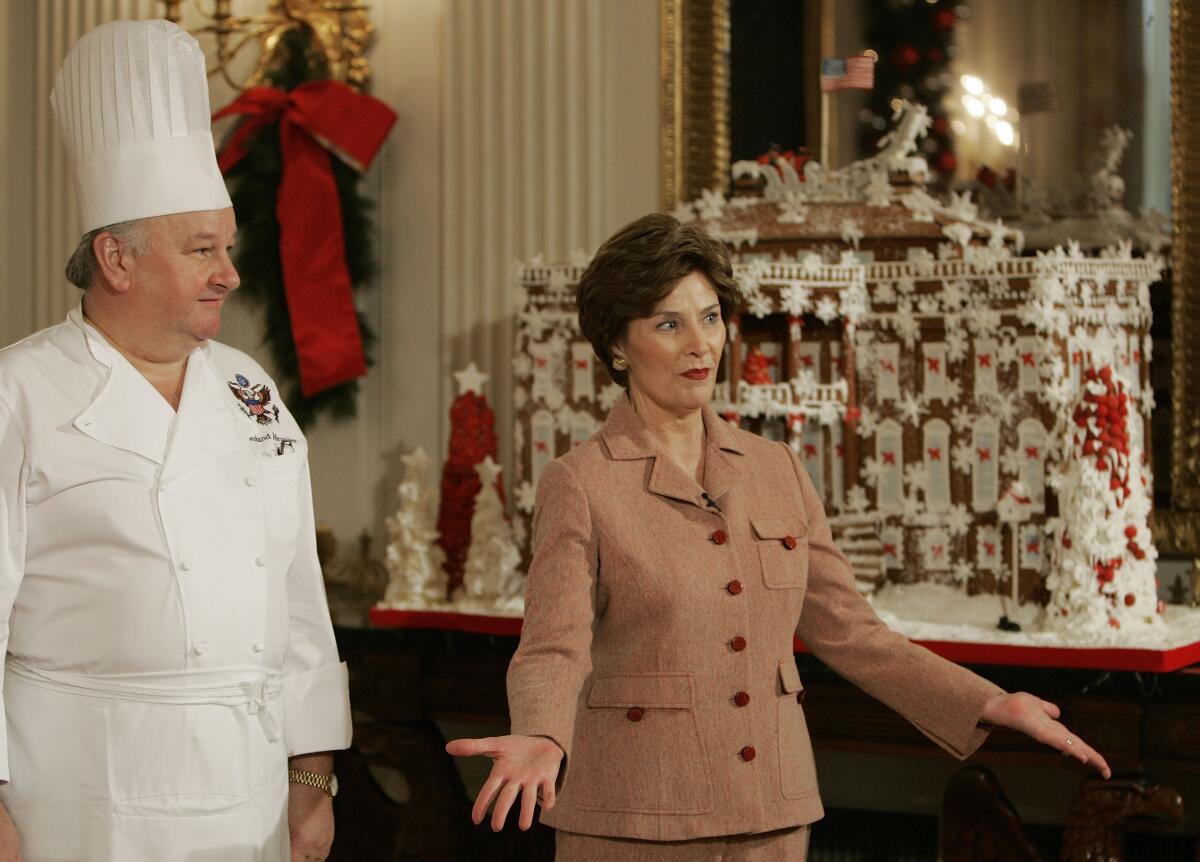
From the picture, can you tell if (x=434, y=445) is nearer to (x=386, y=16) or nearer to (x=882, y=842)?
(x=386, y=16)

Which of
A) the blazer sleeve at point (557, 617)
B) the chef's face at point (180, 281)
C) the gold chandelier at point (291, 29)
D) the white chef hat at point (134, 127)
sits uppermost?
the gold chandelier at point (291, 29)

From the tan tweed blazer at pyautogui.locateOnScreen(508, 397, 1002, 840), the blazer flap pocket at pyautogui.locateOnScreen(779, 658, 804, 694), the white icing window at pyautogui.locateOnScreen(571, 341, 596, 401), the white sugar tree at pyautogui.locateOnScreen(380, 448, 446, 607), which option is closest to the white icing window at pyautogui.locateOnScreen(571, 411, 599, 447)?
the white icing window at pyautogui.locateOnScreen(571, 341, 596, 401)

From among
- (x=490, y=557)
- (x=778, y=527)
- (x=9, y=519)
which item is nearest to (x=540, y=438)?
(x=490, y=557)

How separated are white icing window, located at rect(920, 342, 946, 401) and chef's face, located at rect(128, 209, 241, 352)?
6.48ft

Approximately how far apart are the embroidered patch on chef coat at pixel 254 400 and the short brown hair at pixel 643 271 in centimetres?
59

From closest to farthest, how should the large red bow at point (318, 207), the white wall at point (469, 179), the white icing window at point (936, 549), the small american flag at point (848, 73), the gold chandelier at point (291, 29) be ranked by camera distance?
1. the white icing window at point (936, 549)
2. the small american flag at point (848, 73)
3. the white wall at point (469, 179)
4. the large red bow at point (318, 207)
5. the gold chandelier at point (291, 29)

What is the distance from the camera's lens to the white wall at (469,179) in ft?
14.2

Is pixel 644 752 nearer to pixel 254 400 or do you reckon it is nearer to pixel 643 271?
pixel 643 271

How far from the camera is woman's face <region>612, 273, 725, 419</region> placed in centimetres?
232

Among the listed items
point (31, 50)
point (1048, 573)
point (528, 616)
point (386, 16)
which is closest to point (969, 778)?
point (1048, 573)

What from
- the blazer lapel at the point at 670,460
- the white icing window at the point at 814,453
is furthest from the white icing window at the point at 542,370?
the blazer lapel at the point at 670,460

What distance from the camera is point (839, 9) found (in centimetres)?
415

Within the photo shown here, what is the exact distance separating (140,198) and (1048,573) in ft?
7.57

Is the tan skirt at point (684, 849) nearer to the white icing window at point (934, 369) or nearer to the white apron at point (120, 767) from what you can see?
the white apron at point (120, 767)
